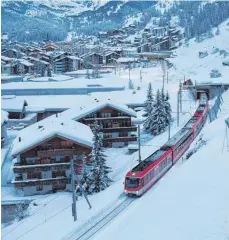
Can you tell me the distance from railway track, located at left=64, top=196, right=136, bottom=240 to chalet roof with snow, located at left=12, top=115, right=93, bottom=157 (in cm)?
861

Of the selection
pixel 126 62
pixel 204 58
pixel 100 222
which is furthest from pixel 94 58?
pixel 100 222

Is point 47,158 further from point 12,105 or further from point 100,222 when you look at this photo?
point 12,105

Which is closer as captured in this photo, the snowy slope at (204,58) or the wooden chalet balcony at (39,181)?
the wooden chalet balcony at (39,181)

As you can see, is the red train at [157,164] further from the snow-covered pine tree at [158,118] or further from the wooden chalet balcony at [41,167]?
the wooden chalet balcony at [41,167]

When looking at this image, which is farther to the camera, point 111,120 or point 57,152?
point 111,120

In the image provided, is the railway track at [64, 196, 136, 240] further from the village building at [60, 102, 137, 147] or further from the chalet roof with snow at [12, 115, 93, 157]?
the village building at [60, 102, 137, 147]

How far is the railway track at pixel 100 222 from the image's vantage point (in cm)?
2202

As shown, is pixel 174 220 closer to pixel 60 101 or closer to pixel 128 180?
pixel 128 180

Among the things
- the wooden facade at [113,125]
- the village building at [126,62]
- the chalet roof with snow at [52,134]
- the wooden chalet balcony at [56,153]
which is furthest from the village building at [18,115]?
the village building at [126,62]

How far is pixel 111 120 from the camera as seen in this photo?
42500 mm

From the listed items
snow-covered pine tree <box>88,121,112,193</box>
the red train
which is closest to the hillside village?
the red train

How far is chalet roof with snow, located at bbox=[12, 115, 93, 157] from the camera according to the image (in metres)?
32.7

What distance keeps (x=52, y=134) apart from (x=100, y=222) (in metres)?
11.3

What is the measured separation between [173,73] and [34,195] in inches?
2979
